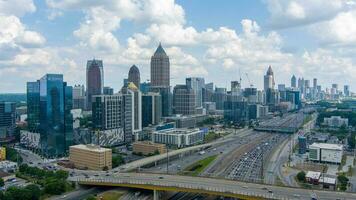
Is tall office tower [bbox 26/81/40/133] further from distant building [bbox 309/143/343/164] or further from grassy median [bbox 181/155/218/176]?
distant building [bbox 309/143/343/164]

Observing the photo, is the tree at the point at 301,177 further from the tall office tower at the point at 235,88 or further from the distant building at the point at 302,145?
the tall office tower at the point at 235,88

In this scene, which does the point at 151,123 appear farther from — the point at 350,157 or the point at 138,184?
the point at 138,184

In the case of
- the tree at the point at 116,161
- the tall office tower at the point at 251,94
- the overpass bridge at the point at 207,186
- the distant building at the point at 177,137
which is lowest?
the tree at the point at 116,161

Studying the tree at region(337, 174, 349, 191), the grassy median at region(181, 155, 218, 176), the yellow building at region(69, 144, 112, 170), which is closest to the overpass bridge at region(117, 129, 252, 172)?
the yellow building at region(69, 144, 112, 170)

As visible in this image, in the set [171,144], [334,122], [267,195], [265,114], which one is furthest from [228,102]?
[267,195]

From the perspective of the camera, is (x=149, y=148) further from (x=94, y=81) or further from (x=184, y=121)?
(x=94, y=81)

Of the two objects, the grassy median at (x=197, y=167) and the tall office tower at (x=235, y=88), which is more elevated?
the tall office tower at (x=235, y=88)

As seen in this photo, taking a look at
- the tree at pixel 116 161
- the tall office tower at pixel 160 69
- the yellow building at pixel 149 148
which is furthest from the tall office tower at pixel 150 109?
the tree at pixel 116 161
